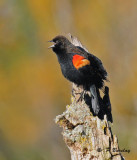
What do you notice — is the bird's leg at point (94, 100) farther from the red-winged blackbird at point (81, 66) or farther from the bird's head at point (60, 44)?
the bird's head at point (60, 44)

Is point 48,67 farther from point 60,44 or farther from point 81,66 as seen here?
point 81,66

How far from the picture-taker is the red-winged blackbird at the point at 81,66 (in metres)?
5.28

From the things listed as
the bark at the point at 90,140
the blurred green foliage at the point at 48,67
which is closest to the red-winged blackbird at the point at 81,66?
the bark at the point at 90,140

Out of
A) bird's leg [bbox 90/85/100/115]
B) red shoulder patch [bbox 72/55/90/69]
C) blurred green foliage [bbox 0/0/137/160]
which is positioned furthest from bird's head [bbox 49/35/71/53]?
blurred green foliage [bbox 0/0/137/160]

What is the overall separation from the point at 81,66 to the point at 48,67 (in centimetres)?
1543

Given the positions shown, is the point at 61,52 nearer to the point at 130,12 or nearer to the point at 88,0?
the point at 130,12

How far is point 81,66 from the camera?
543cm

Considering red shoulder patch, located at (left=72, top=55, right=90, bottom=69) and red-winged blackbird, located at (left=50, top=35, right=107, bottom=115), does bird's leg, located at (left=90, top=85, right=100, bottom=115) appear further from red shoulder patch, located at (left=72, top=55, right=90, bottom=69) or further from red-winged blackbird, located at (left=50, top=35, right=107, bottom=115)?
red shoulder patch, located at (left=72, top=55, right=90, bottom=69)

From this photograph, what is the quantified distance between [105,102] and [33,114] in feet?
50.0

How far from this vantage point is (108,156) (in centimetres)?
378

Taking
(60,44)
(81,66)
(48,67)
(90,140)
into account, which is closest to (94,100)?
(81,66)

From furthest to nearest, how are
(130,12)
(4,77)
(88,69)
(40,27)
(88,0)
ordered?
1. (4,77)
2. (40,27)
3. (88,0)
4. (130,12)
5. (88,69)

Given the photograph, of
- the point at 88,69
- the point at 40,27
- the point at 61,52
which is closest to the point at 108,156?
the point at 88,69

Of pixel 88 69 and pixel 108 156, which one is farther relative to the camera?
pixel 88 69
